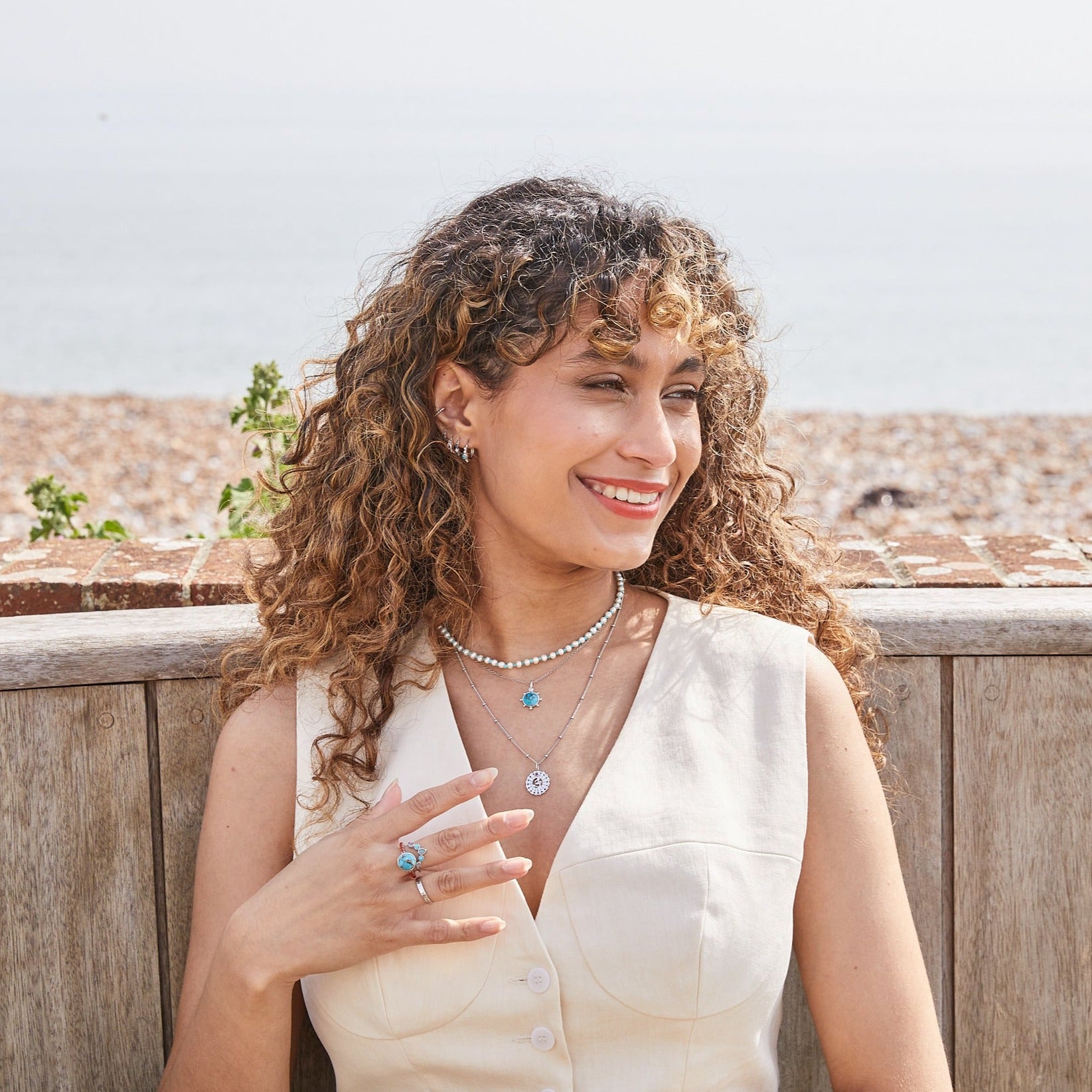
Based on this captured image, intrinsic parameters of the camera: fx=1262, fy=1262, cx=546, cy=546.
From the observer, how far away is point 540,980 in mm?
1606

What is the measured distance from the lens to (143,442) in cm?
1098

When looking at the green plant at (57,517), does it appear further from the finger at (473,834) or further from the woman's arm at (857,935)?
the woman's arm at (857,935)

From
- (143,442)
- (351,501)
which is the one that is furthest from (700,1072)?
(143,442)

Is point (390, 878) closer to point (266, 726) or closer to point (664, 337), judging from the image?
point (266, 726)

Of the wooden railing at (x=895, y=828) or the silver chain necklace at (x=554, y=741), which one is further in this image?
the wooden railing at (x=895, y=828)

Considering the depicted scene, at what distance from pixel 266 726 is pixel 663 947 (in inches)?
25.1

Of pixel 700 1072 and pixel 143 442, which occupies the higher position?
pixel 143 442

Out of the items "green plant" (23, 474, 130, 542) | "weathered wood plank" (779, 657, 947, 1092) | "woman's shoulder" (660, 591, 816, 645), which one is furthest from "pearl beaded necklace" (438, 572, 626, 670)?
"green plant" (23, 474, 130, 542)

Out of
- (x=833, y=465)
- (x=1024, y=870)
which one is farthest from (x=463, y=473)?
(x=833, y=465)

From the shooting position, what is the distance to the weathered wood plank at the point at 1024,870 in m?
1.96

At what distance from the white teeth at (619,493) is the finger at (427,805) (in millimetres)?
402

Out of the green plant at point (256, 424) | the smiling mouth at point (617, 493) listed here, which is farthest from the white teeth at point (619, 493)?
the green plant at point (256, 424)

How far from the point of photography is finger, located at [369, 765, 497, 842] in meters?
1.58

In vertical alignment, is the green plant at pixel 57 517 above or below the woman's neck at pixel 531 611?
above
